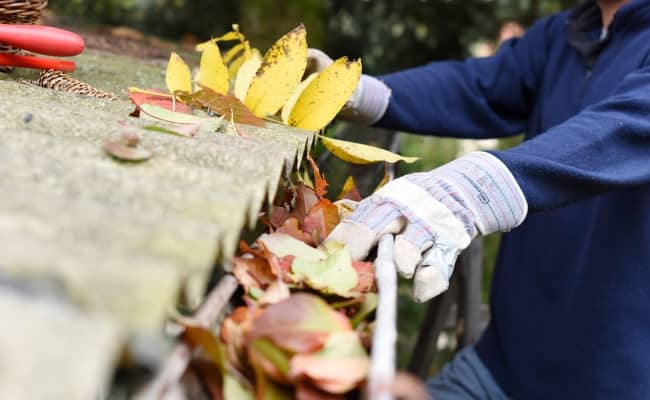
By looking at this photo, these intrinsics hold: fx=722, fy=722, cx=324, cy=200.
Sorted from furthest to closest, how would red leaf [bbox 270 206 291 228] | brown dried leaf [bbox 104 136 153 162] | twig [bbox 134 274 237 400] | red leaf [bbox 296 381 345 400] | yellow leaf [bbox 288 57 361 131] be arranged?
yellow leaf [bbox 288 57 361 131] → red leaf [bbox 270 206 291 228] → brown dried leaf [bbox 104 136 153 162] → red leaf [bbox 296 381 345 400] → twig [bbox 134 274 237 400]

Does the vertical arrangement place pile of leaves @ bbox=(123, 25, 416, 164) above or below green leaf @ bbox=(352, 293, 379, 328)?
above

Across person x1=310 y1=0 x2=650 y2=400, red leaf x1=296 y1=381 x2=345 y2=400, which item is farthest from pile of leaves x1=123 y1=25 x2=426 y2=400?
person x1=310 y1=0 x2=650 y2=400

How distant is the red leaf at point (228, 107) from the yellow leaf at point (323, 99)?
0.10 meters

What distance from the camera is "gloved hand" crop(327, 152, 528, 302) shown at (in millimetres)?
1064

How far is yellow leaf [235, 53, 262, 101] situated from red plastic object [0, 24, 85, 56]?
0.31 meters

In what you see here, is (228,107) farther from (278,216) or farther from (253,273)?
(253,273)

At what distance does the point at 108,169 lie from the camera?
81cm

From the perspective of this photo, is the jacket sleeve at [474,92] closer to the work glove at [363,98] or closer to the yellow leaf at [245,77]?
the work glove at [363,98]

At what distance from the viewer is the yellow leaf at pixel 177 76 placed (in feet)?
4.41

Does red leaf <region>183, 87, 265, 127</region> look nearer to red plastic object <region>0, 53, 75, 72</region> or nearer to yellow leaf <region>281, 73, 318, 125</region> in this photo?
yellow leaf <region>281, 73, 318, 125</region>

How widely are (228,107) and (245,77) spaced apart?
0.22 m

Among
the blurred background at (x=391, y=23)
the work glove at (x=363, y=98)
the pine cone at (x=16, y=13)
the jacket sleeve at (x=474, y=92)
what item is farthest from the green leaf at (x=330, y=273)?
the blurred background at (x=391, y=23)

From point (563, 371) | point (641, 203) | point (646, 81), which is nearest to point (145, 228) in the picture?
point (646, 81)

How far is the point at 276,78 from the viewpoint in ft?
4.33
